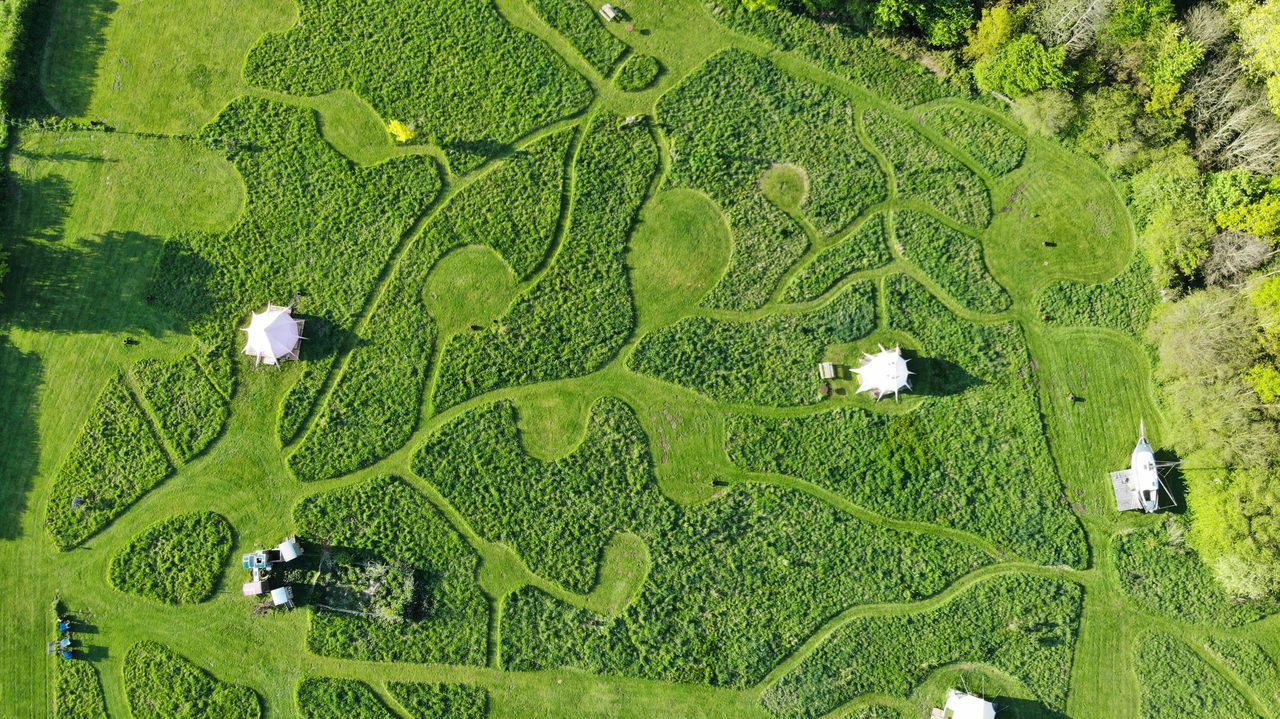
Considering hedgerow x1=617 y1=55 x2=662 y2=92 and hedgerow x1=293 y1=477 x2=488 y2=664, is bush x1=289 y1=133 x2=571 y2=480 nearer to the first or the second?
hedgerow x1=293 y1=477 x2=488 y2=664

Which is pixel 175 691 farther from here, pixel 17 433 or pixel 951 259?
pixel 951 259

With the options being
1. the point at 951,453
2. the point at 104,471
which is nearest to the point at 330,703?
the point at 104,471

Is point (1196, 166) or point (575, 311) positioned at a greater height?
point (1196, 166)

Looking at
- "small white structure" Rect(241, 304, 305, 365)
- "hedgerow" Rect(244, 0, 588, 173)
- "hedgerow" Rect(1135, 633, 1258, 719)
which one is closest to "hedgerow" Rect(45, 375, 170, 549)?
"small white structure" Rect(241, 304, 305, 365)

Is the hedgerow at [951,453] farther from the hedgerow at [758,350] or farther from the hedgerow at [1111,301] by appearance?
the hedgerow at [1111,301]

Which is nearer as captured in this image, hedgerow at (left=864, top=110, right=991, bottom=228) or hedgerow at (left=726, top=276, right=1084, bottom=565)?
hedgerow at (left=726, top=276, right=1084, bottom=565)

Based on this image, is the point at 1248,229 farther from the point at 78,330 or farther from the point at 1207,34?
the point at 78,330
